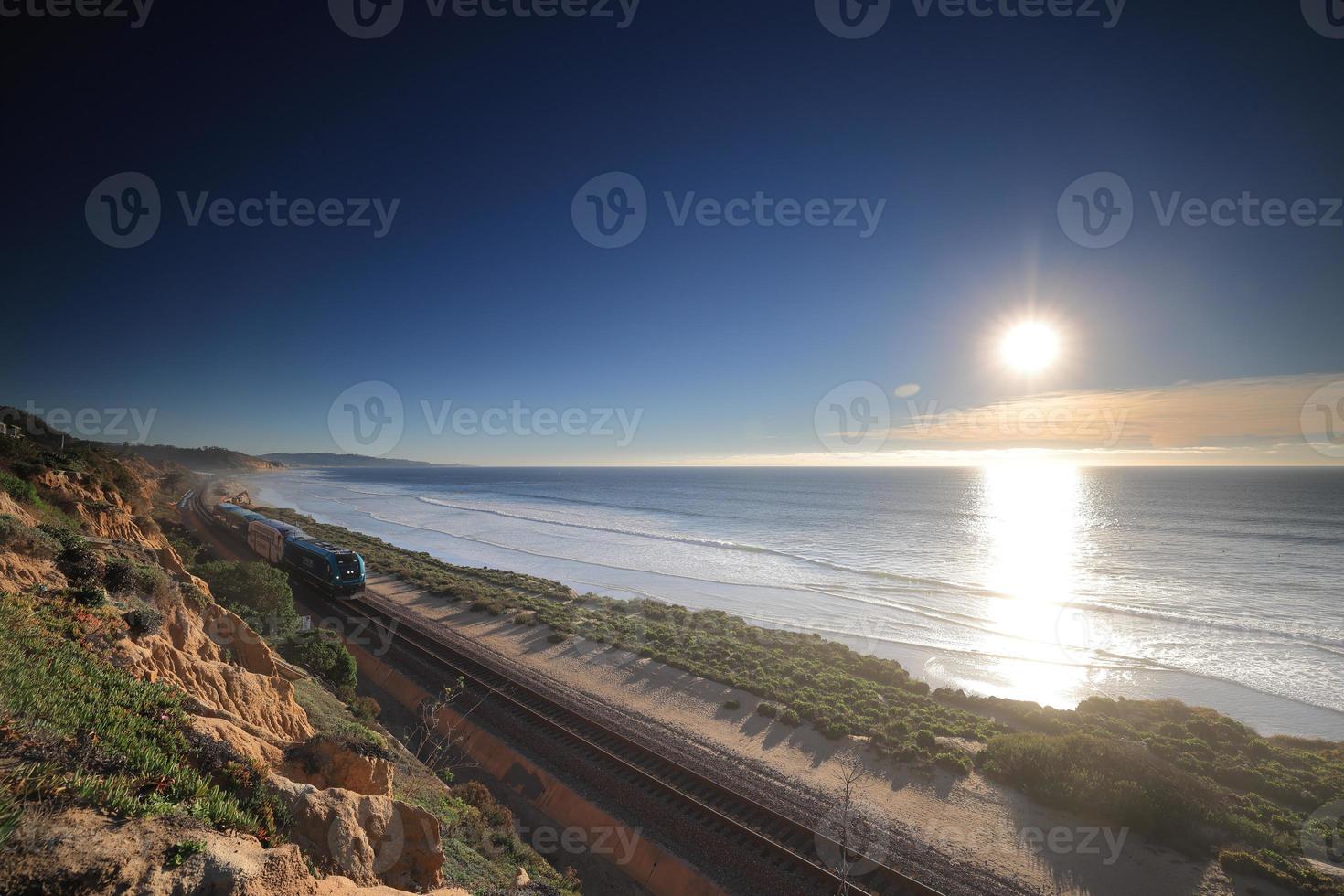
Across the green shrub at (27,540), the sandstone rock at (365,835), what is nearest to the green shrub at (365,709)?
the green shrub at (27,540)

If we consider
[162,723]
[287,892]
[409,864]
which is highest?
[162,723]

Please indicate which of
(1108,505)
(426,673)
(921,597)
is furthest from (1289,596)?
Result: (1108,505)

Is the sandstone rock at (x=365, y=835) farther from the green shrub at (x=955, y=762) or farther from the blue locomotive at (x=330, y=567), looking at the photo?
the blue locomotive at (x=330, y=567)

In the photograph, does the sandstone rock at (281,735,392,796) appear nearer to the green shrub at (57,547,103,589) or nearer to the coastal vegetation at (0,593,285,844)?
the coastal vegetation at (0,593,285,844)

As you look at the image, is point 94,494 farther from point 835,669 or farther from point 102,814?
point 835,669

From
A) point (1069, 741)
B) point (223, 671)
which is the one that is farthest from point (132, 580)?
point (1069, 741)
